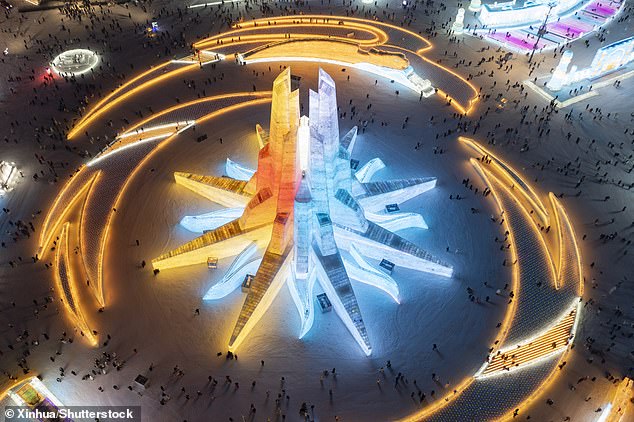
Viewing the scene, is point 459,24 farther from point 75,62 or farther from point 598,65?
point 75,62

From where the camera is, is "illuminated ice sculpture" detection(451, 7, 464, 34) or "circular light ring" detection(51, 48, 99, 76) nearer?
"circular light ring" detection(51, 48, 99, 76)

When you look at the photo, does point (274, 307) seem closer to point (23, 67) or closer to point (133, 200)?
point (133, 200)

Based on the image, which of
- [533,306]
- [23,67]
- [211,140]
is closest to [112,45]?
[23,67]

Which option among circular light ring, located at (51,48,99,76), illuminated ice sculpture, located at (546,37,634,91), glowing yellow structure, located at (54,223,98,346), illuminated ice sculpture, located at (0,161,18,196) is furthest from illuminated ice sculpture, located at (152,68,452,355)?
illuminated ice sculpture, located at (546,37,634,91)

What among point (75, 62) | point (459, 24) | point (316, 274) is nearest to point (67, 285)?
point (316, 274)

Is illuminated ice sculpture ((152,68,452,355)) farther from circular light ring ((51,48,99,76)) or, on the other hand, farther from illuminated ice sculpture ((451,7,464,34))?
illuminated ice sculpture ((451,7,464,34))

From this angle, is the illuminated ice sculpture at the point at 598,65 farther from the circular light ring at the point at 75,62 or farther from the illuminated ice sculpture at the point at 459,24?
the circular light ring at the point at 75,62

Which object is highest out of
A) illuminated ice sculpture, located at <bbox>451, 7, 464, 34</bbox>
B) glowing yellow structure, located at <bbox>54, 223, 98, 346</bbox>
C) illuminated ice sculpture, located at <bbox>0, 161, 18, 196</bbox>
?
illuminated ice sculpture, located at <bbox>451, 7, 464, 34</bbox>
